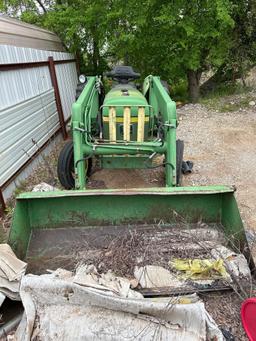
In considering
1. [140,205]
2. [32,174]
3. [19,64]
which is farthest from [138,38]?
[140,205]

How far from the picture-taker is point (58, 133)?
25.4 ft

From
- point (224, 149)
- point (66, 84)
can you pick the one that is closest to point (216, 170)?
point (224, 149)

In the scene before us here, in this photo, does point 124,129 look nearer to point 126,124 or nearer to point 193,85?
point 126,124

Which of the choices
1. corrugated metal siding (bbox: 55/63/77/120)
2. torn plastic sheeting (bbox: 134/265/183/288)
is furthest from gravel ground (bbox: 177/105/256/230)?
corrugated metal siding (bbox: 55/63/77/120)

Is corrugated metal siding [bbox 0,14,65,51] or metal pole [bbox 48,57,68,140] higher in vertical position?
corrugated metal siding [bbox 0,14,65,51]

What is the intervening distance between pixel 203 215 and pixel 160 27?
21.9ft

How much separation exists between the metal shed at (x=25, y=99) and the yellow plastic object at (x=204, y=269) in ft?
7.91

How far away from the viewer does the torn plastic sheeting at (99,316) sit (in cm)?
225

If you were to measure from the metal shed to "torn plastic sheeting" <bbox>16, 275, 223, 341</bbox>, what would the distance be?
2188 mm

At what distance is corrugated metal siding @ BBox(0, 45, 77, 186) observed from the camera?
4.82 m

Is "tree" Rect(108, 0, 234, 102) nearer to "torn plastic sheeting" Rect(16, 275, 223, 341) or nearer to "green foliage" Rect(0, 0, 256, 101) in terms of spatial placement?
"green foliage" Rect(0, 0, 256, 101)

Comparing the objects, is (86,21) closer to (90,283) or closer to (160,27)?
(160,27)

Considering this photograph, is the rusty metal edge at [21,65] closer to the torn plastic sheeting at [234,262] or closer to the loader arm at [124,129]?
the loader arm at [124,129]

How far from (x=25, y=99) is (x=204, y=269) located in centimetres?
407
